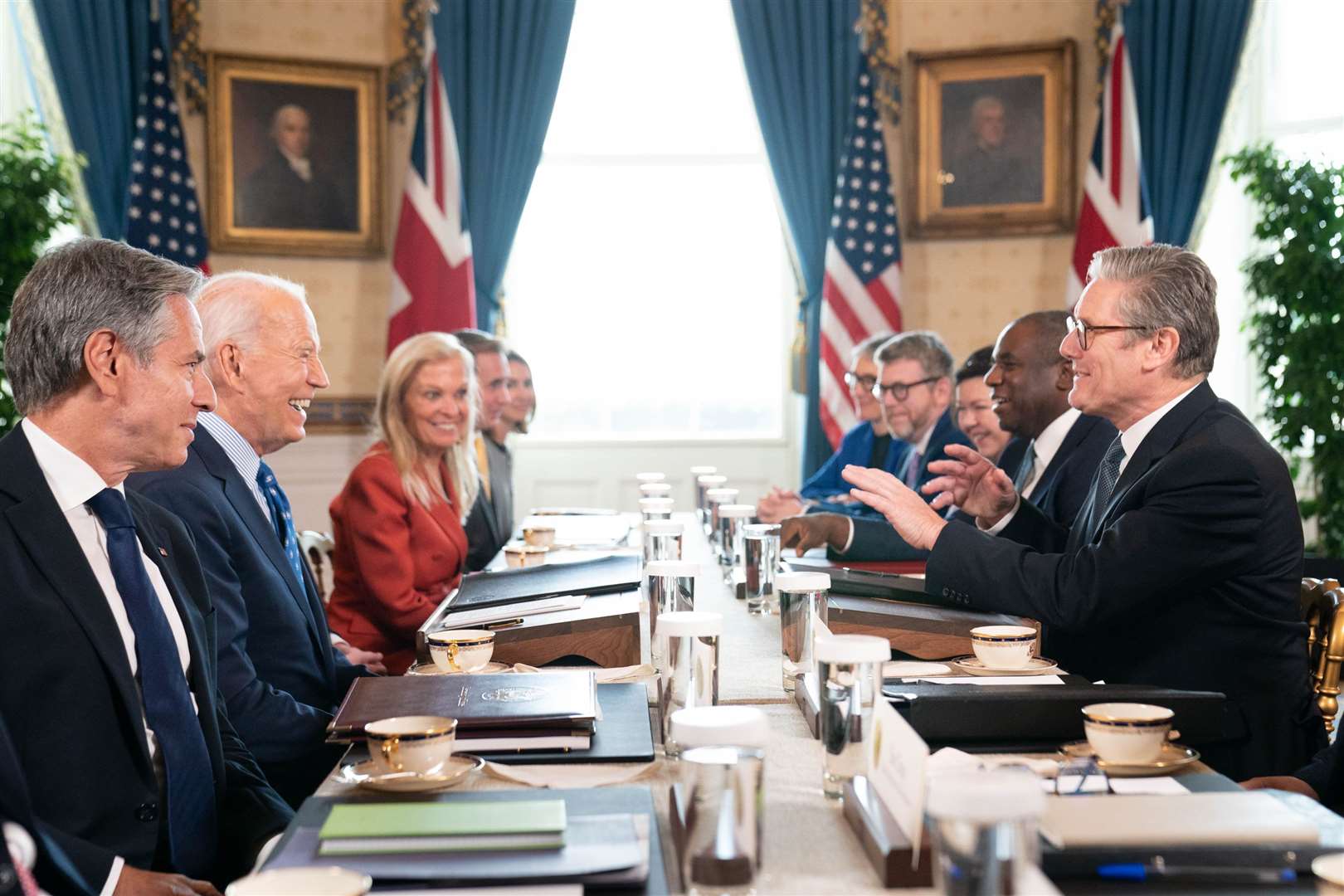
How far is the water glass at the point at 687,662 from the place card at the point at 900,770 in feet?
1.28

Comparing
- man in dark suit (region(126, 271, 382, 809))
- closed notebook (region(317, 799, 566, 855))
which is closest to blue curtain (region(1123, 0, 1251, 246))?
man in dark suit (region(126, 271, 382, 809))

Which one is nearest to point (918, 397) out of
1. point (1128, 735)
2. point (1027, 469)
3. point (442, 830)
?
point (1027, 469)

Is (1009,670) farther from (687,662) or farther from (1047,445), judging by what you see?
(1047,445)

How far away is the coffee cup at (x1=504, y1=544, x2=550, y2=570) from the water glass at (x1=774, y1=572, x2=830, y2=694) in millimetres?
1754

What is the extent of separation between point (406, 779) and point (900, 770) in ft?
2.01

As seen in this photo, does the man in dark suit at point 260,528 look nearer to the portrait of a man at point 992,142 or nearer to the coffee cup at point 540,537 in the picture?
the coffee cup at point 540,537

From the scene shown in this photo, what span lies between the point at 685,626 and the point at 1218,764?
1069mm

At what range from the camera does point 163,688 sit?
1.97 metres

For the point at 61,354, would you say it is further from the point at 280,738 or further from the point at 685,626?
the point at 685,626

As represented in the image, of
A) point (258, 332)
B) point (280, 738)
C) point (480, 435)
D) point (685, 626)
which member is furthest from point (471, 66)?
point (685, 626)

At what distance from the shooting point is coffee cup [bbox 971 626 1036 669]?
2225 mm

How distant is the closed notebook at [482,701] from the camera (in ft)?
5.95

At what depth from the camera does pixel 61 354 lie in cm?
197

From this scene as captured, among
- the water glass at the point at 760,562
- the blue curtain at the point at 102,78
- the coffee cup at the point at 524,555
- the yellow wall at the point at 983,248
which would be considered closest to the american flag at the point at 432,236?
the blue curtain at the point at 102,78
